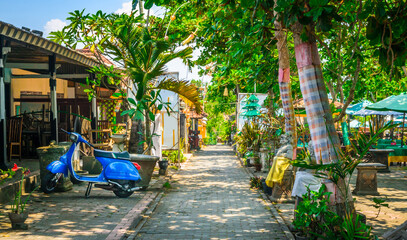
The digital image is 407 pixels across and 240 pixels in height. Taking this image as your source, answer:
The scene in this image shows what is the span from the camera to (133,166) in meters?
9.28

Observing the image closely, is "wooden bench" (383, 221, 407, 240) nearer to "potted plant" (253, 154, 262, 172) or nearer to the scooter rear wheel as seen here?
the scooter rear wheel

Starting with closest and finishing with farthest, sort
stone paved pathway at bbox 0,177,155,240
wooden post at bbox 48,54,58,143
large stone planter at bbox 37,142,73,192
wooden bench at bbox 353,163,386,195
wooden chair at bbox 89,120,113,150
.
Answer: stone paved pathway at bbox 0,177,155,240 → large stone planter at bbox 37,142,73,192 → wooden bench at bbox 353,163,386,195 → wooden post at bbox 48,54,58,143 → wooden chair at bbox 89,120,113,150

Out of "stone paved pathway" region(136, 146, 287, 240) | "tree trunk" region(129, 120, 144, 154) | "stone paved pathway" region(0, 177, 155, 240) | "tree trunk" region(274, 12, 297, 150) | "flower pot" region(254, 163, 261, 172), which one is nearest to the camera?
"stone paved pathway" region(0, 177, 155, 240)

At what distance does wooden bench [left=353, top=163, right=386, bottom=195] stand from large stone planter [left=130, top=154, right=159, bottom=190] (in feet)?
16.7

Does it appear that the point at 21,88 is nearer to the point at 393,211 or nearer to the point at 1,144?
the point at 1,144

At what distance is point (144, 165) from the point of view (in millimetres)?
10273

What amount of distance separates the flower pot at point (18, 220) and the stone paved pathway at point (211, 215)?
1750mm

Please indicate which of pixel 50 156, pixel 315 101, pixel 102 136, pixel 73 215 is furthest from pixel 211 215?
pixel 102 136

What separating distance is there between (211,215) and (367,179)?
449 centimetres

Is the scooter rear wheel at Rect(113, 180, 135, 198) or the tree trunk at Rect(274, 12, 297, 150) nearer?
the tree trunk at Rect(274, 12, 297, 150)

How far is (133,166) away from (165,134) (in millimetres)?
9119

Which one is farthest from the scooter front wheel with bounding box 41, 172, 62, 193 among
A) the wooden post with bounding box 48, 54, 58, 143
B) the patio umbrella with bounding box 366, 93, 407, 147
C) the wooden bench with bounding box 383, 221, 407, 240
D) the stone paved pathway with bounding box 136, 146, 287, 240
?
the patio umbrella with bounding box 366, 93, 407, 147

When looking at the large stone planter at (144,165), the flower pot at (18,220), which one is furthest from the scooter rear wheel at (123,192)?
the flower pot at (18,220)

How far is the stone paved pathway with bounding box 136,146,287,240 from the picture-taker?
6.34 m
